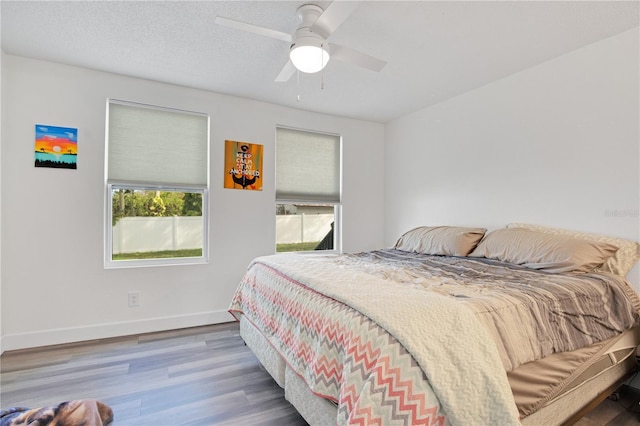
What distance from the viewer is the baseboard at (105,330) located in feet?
8.57

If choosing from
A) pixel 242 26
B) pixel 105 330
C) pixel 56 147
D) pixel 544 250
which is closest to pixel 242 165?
pixel 56 147

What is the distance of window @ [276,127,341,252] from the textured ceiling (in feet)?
2.69

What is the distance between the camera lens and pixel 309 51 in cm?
186

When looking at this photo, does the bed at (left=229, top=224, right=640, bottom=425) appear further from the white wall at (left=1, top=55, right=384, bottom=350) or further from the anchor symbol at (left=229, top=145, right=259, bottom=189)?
the anchor symbol at (left=229, top=145, right=259, bottom=189)

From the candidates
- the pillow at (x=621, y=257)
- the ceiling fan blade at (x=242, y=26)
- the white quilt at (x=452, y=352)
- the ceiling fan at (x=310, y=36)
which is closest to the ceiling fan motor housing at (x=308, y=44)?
the ceiling fan at (x=310, y=36)

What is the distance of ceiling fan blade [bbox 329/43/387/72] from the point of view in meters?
1.96

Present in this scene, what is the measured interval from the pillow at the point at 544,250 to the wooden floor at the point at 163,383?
2.79ft

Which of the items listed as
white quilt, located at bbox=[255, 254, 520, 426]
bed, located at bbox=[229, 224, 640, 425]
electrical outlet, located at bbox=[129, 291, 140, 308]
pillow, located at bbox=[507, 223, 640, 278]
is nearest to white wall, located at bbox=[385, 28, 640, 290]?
pillow, located at bbox=[507, 223, 640, 278]

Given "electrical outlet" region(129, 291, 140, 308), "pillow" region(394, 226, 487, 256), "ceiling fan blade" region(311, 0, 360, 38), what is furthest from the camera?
"electrical outlet" region(129, 291, 140, 308)

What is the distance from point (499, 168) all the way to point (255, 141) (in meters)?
2.54

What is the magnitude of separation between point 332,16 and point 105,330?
317cm

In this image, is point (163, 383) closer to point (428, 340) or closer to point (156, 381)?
point (156, 381)

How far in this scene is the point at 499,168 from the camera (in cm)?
297

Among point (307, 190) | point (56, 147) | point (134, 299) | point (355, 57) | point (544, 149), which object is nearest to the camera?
point (355, 57)
